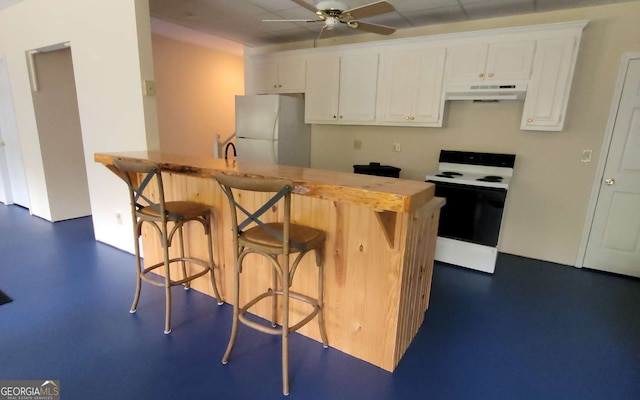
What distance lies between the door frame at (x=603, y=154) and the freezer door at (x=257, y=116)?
3.42 metres

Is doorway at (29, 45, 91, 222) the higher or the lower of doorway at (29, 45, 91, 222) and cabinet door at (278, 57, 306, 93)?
the lower

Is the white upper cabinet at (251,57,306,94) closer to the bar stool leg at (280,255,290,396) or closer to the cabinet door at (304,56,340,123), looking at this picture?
the cabinet door at (304,56,340,123)

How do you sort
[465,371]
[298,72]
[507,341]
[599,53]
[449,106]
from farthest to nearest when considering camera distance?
[298,72], [449,106], [599,53], [507,341], [465,371]

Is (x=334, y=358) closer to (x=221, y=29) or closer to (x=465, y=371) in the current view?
(x=465, y=371)

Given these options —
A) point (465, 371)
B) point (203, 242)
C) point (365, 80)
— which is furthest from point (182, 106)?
point (465, 371)

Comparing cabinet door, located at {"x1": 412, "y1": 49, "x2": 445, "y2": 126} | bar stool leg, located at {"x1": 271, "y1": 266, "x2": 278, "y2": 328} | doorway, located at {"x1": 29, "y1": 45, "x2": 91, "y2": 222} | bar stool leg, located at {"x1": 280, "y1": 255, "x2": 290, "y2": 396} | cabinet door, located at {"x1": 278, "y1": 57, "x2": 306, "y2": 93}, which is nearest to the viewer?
bar stool leg, located at {"x1": 280, "y1": 255, "x2": 290, "y2": 396}

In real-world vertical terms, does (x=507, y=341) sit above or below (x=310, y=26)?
below

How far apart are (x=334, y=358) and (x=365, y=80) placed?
3096mm

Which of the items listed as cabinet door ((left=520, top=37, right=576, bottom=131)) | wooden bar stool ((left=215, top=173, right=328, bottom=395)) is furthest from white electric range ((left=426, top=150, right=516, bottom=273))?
wooden bar stool ((left=215, top=173, right=328, bottom=395))

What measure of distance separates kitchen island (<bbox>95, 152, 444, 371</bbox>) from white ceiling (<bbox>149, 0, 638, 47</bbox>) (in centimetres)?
209

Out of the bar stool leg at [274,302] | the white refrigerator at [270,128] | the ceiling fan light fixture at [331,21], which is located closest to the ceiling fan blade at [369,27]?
the ceiling fan light fixture at [331,21]

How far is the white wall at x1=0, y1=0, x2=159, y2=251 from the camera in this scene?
264 centimetres

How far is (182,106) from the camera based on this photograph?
5.69 m

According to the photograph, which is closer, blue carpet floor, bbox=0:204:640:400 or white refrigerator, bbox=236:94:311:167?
blue carpet floor, bbox=0:204:640:400
